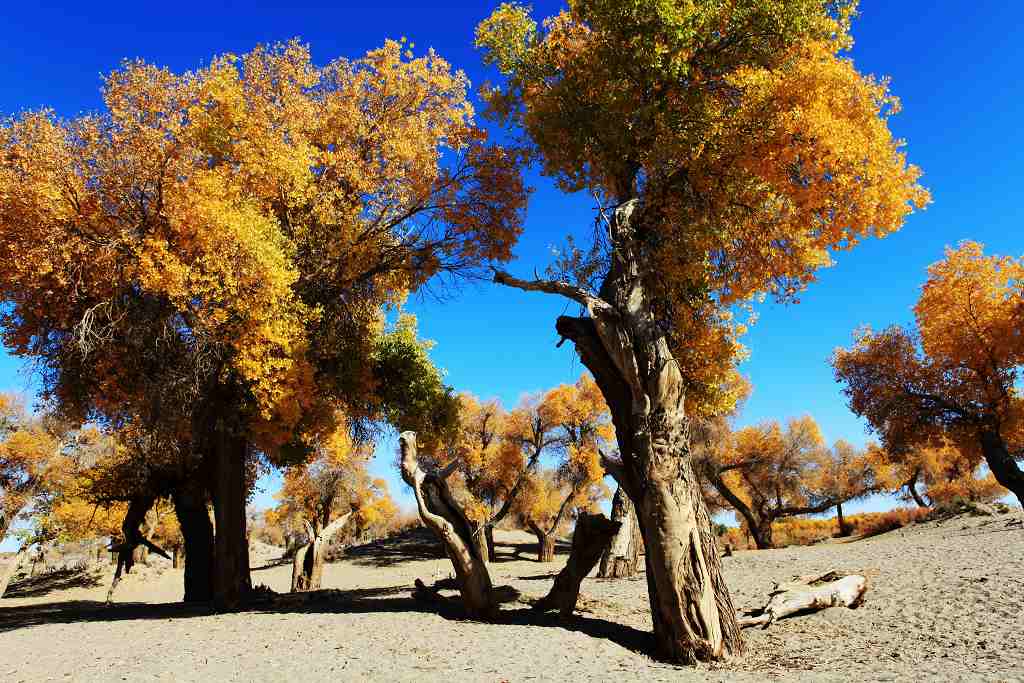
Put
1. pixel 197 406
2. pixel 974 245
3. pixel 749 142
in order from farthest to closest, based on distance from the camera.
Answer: pixel 974 245 → pixel 197 406 → pixel 749 142

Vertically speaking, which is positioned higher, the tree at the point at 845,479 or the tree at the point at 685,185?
the tree at the point at 685,185

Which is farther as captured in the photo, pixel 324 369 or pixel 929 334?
pixel 929 334

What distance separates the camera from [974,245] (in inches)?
819

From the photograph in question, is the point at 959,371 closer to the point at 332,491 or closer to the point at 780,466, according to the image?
the point at 780,466

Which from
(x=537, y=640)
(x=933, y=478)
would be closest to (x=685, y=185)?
(x=537, y=640)

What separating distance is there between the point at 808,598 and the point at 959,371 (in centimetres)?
1580

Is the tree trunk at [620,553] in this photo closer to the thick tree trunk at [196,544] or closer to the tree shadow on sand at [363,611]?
the tree shadow on sand at [363,611]

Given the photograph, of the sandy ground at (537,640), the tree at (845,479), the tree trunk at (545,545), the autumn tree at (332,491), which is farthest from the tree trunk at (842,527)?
the autumn tree at (332,491)

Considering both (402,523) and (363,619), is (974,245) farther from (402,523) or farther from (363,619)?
(402,523)

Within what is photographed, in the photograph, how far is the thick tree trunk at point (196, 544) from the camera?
1642 centimetres

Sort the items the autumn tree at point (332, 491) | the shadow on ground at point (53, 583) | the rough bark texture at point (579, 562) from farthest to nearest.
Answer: the autumn tree at point (332, 491) < the shadow on ground at point (53, 583) < the rough bark texture at point (579, 562)

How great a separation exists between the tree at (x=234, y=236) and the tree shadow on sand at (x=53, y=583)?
1879 centimetres

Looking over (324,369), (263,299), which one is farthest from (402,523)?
(263,299)

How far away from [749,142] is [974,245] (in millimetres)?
16453
